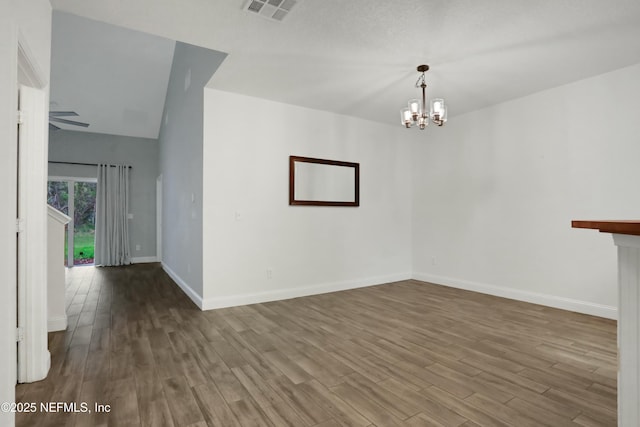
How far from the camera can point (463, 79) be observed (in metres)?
3.57

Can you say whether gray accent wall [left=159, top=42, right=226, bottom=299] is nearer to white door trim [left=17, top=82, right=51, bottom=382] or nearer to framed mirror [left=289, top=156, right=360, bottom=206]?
framed mirror [left=289, top=156, right=360, bottom=206]

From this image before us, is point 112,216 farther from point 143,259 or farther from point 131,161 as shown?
point 131,161

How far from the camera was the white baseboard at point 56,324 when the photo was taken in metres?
3.07

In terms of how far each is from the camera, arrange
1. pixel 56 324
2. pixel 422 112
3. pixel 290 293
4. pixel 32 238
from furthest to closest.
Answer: pixel 290 293 → pixel 422 112 → pixel 56 324 → pixel 32 238

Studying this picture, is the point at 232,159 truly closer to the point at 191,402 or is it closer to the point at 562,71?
the point at 191,402

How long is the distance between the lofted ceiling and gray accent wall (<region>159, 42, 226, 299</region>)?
0.60 meters

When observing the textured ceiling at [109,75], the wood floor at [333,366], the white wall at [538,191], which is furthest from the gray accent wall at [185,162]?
the white wall at [538,191]

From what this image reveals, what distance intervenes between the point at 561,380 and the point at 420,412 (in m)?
1.12

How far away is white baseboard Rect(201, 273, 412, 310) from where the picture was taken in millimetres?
3814

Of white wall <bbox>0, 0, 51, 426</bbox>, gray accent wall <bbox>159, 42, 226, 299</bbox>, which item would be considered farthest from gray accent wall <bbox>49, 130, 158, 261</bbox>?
white wall <bbox>0, 0, 51, 426</bbox>

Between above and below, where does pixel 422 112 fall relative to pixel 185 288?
above

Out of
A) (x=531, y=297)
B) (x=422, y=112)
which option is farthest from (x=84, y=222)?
(x=531, y=297)

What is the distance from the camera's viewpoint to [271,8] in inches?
89.7

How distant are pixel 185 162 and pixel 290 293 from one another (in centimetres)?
252
